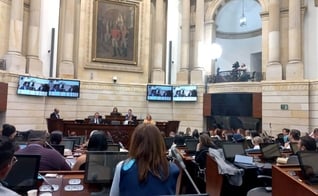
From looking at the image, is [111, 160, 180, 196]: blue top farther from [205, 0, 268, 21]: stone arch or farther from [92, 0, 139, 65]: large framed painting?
[205, 0, 268, 21]: stone arch

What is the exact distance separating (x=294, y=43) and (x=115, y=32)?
8326 millimetres

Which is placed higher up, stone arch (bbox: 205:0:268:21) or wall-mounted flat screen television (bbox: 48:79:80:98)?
stone arch (bbox: 205:0:268:21)

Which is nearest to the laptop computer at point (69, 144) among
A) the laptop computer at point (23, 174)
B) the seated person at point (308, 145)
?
the laptop computer at point (23, 174)

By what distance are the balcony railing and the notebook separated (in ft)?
31.0

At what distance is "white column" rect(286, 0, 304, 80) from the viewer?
13.1 m

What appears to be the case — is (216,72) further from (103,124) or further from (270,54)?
(103,124)

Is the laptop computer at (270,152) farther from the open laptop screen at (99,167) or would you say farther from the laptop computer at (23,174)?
the laptop computer at (23,174)

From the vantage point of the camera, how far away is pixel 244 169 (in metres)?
4.79

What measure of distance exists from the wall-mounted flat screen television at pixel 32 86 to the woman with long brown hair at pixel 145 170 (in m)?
12.0

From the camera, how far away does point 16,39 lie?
43.0 feet

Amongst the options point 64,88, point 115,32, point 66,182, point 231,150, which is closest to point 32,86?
point 64,88

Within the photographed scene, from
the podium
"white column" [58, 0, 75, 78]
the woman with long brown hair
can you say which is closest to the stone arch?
"white column" [58, 0, 75, 78]

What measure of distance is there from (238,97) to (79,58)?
768cm

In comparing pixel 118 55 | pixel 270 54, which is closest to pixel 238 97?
pixel 270 54
